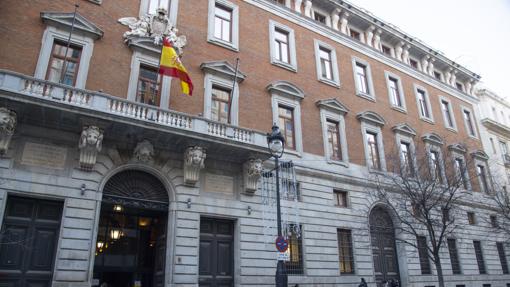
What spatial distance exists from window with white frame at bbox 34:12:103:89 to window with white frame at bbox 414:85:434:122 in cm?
2323

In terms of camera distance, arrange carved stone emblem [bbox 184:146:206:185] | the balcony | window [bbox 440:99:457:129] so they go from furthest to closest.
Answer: window [bbox 440:99:457:129], carved stone emblem [bbox 184:146:206:185], the balcony

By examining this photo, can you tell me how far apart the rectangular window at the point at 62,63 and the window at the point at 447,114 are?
89.7ft

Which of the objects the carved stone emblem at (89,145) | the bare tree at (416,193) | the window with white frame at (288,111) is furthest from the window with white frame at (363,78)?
the carved stone emblem at (89,145)

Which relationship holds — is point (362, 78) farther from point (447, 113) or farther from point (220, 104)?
point (220, 104)

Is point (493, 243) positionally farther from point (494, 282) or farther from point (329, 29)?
point (329, 29)

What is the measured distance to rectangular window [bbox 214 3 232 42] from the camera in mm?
20541

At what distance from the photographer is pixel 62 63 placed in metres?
15.5

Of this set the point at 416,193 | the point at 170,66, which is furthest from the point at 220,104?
the point at 416,193

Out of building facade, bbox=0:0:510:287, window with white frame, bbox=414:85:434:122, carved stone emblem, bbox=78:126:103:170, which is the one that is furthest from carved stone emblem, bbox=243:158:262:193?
window with white frame, bbox=414:85:434:122

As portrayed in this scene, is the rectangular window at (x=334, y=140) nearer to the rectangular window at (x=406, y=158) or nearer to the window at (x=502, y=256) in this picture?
the rectangular window at (x=406, y=158)

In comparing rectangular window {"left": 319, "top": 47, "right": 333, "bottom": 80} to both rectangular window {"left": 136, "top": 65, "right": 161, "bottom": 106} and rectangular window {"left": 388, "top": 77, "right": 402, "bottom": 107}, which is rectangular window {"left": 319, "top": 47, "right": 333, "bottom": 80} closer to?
rectangular window {"left": 388, "top": 77, "right": 402, "bottom": 107}

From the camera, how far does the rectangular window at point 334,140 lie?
2192 cm

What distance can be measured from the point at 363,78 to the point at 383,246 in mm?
11285

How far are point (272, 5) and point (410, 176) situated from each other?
42.3ft
